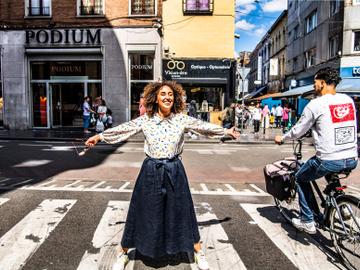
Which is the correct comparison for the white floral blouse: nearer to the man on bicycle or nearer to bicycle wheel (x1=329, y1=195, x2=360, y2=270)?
the man on bicycle

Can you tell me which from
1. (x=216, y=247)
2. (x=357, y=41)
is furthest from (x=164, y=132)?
(x=357, y=41)

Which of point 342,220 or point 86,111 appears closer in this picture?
point 342,220

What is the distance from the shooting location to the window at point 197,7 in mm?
22531

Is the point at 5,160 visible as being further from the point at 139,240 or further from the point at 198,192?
the point at 139,240

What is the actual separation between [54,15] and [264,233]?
18.5 m

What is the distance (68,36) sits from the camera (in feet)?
63.8

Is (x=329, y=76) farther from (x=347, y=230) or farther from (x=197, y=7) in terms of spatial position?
(x=197, y=7)

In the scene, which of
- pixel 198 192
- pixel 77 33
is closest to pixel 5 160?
pixel 198 192

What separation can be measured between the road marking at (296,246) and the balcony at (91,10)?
675 inches

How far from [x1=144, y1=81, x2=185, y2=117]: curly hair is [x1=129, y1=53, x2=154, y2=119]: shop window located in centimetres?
1640

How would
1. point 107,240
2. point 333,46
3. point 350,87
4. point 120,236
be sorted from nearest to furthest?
point 107,240
point 120,236
point 350,87
point 333,46

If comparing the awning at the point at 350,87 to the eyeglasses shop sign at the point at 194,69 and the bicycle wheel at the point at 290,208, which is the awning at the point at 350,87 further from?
the bicycle wheel at the point at 290,208

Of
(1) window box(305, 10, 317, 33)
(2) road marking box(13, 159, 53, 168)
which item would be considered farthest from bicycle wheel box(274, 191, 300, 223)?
(1) window box(305, 10, 317, 33)

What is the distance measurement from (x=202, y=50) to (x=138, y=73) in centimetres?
503
